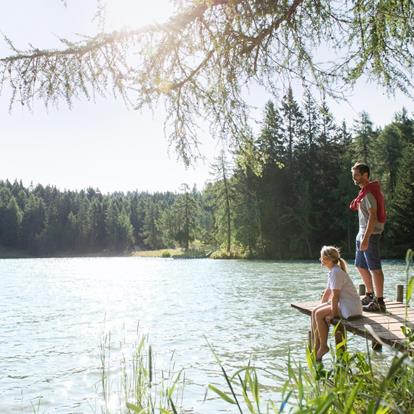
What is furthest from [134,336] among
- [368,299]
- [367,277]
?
[367,277]

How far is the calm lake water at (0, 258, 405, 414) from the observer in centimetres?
683

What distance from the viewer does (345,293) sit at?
612 centimetres

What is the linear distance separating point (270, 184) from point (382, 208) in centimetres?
4594

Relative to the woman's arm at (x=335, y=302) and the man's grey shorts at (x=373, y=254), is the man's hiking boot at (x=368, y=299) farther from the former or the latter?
the woman's arm at (x=335, y=302)

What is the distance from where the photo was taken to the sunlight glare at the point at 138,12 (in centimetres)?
486

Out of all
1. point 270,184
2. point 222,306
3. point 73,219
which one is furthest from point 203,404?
point 73,219

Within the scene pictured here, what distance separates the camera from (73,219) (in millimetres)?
111188

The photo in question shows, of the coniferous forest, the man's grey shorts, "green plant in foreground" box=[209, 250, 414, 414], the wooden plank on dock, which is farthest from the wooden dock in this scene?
the coniferous forest

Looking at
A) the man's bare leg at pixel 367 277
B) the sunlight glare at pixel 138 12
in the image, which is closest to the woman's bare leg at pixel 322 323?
the man's bare leg at pixel 367 277

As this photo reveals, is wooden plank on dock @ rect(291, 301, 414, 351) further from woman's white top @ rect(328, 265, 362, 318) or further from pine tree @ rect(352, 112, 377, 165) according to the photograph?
pine tree @ rect(352, 112, 377, 165)

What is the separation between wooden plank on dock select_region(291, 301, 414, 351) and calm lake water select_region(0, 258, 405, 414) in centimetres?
103

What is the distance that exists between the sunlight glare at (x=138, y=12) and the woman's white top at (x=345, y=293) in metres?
3.36

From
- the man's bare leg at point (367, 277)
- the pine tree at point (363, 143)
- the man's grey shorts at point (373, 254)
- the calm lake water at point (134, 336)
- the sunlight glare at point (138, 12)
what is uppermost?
the pine tree at point (363, 143)

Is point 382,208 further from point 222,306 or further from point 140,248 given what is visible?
point 140,248
